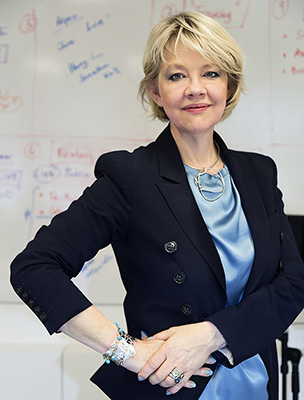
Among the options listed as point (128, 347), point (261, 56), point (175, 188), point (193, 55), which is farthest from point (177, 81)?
point (261, 56)

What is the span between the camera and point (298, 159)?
2359 mm

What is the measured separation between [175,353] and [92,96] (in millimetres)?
1628

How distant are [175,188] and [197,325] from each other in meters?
0.30

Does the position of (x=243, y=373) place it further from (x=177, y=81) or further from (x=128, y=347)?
(x=177, y=81)

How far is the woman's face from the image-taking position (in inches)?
43.5

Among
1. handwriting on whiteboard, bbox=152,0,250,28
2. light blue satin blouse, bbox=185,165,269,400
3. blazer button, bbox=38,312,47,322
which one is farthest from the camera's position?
handwriting on whiteboard, bbox=152,0,250,28

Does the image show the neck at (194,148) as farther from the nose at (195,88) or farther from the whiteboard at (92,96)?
the whiteboard at (92,96)

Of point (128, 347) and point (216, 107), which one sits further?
point (216, 107)

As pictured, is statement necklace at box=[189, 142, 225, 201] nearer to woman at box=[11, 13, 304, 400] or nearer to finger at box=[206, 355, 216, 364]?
woman at box=[11, 13, 304, 400]

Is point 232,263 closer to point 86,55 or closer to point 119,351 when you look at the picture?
point 119,351

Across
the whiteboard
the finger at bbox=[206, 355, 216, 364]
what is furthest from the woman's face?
the whiteboard

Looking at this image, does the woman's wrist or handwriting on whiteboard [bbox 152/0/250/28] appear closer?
the woman's wrist

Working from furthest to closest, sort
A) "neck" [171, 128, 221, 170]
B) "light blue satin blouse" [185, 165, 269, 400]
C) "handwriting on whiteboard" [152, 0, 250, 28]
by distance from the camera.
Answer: "handwriting on whiteboard" [152, 0, 250, 28]
"neck" [171, 128, 221, 170]
"light blue satin blouse" [185, 165, 269, 400]

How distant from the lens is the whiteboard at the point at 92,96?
91.8 inches
